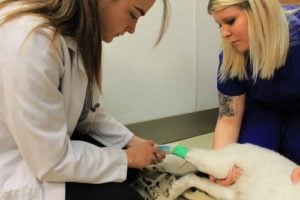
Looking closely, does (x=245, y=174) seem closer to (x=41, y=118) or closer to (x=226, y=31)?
(x=226, y=31)

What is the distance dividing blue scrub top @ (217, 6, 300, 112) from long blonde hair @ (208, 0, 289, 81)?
29mm

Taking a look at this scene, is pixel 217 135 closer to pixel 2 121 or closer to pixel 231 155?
pixel 231 155

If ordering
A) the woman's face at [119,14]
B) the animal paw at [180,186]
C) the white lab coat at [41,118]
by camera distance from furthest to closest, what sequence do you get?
the animal paw at [180,186], the woman's face at [119,14], the white lab coat at [41,118]

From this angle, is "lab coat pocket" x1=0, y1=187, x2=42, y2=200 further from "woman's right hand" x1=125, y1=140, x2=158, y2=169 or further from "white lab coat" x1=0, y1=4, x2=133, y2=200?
"woman's right hand" x1=125, y1=140, x2=158, y2=169

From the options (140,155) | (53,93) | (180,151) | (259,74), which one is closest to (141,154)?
(140,155)

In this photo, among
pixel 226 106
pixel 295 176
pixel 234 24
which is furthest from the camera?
pixel 226 106

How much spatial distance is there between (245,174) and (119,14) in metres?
0.60

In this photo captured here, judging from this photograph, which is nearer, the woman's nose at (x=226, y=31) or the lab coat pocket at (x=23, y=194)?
the lab coat pocket at (x=23, y=194)

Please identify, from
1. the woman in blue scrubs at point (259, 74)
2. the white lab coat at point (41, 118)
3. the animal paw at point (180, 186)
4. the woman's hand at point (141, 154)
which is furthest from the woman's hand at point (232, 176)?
the white lab coat at point (41, 118)

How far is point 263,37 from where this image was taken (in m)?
1.19

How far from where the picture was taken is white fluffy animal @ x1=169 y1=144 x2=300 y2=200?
1.07 meters

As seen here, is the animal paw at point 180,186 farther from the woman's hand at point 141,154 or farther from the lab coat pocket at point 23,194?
the lab coat pocket at point 23,194

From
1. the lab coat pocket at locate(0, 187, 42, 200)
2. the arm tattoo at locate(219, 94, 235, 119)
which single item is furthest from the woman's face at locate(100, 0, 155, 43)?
the arm tattoo at locate(219, 94, 235, 119)

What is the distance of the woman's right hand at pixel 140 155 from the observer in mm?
1117
